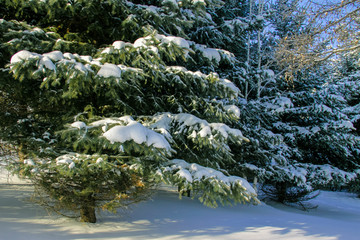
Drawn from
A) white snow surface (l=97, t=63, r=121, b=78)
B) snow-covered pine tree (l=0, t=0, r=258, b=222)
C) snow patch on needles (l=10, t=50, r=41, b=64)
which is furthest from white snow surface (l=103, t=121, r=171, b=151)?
snow patch on needles (l=10, t=50, r=41, b=64)

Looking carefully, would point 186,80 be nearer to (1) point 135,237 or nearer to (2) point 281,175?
(1) point 135,237

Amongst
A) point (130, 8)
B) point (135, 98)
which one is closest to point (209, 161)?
point (135, 98)

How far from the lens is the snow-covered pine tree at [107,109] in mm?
3547

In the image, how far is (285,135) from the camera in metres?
9.95

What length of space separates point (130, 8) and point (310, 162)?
985 cm

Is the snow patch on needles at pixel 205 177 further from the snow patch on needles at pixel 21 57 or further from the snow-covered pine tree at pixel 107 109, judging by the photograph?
the snow patch on needles at pixel 21 57

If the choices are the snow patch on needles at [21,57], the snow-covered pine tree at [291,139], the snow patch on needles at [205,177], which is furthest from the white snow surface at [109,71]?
the snow-covered pine tree at [291,139]

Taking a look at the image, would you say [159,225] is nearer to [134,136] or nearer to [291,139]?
[134,136]

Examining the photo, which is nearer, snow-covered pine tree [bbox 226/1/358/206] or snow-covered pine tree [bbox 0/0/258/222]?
snow-covered pine tree [bbox 0/0/258/222]

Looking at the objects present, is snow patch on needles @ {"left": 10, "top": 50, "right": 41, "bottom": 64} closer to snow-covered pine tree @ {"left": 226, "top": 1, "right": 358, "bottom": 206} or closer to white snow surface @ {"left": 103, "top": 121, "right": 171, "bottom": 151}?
white snow surface @ {"left": 103, "top": 121, "right": 171, "bottom": 151}

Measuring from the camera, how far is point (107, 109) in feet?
17.1

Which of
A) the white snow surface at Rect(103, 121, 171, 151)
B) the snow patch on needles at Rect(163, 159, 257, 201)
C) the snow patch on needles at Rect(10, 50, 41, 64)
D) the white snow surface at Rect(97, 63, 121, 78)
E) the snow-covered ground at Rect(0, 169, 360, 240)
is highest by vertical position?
the snow patch on needles at Rect(10, 50, 41, 64)

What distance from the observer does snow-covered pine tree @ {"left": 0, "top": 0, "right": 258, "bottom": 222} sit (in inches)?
140

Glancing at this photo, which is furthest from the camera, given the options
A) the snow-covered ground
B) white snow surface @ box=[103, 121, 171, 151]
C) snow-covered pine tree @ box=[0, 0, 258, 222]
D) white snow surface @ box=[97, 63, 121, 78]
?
the snow-covered ground
